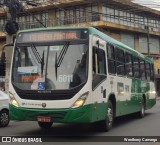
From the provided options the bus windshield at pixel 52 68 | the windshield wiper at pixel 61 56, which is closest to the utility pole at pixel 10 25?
the bus windshield at pixel 52 68

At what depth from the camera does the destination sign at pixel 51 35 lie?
11.1 m

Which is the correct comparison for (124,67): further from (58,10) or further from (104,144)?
(58,10)

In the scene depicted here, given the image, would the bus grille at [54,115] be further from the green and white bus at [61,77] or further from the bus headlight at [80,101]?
the bus headlight at [80,101]

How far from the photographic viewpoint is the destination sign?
11.1 m

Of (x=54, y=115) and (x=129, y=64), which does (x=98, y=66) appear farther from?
(x=129, y=64)

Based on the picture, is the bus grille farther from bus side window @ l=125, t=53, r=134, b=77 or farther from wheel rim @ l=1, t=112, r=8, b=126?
bus side window @ l=125, t=53, r=134, b=77

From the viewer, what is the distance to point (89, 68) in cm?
1069

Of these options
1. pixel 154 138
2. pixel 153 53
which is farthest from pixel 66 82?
pixel 153 53

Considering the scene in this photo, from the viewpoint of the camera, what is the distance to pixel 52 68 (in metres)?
10.8

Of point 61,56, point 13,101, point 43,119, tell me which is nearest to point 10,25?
point 13,101

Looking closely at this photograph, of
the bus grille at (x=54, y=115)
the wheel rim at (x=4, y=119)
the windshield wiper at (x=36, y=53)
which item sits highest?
the windshield wiper at (x=36, y=53)

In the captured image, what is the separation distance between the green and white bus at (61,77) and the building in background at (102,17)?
1275 inches

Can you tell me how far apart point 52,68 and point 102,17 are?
36306 millimetres

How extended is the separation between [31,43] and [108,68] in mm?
2593
